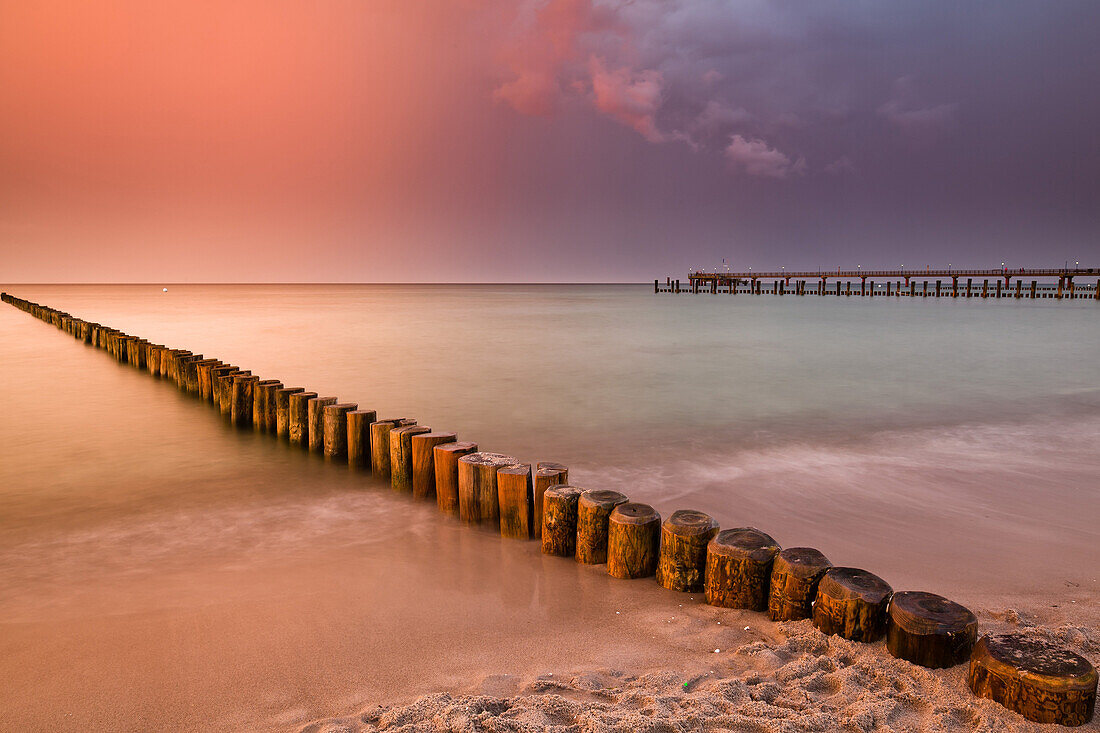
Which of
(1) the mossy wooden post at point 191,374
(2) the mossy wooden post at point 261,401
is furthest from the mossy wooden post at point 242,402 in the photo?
(1) the mossy wooden post at point 191,374

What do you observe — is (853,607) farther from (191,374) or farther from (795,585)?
(191,374)

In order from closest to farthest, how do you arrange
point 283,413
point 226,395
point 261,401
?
point 283,413, point 261,401, point 226,395

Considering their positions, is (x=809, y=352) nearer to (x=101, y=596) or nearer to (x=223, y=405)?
(x=223, y=405)

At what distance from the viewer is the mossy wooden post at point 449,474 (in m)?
5.27

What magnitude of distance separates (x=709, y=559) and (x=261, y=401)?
21.9 feet

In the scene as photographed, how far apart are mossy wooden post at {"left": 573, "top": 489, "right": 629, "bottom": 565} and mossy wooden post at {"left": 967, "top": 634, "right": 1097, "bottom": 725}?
2063 millimetres

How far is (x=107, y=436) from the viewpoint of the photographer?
28.5 ft

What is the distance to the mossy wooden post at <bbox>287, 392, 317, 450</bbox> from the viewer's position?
7.48m

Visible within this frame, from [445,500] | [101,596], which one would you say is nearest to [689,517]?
[445,500]

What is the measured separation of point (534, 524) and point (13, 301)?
61451 millimetres

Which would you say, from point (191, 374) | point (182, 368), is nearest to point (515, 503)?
point (191, 374)

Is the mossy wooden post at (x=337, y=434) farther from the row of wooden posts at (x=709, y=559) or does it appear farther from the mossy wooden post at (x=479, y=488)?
the mossy wooden post at (x=479, y=488)

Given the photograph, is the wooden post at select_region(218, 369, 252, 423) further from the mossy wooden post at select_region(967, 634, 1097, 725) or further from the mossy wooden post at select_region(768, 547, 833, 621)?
the mossy wooden post at select_region(967, 634, 1097, 725)

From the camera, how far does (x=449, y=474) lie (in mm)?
5277
